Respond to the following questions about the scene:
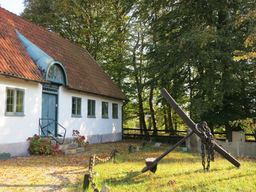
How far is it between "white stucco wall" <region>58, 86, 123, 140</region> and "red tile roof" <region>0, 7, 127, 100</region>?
0.64m

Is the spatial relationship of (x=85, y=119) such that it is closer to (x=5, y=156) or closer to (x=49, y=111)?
(x=49, y=111)

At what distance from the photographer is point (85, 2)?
953 inches

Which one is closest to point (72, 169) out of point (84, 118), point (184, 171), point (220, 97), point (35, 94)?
point (184, 171)

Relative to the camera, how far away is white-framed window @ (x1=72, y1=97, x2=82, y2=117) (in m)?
15.4

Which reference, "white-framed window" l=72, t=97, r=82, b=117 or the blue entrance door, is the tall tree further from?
the blue entrance door

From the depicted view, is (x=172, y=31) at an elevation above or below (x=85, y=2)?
below

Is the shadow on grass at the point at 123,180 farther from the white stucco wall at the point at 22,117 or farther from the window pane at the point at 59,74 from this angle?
the window pane at the point at 59,74

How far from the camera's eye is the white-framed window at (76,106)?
50.5 ft

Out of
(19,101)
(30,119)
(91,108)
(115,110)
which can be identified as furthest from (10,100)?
(115,110)

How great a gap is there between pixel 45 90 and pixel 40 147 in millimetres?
3399

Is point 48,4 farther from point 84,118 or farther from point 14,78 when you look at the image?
point 14,78

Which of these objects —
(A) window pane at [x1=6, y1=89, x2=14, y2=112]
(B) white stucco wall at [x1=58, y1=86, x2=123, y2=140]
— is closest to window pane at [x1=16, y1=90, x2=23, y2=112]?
(A) window pane at [x1=6, y1=89, x2=14, y2=112]

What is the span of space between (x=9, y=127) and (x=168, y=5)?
44.4 feet

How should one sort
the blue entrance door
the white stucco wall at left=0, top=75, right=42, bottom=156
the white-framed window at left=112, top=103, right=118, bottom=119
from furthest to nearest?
the white-framed window at left=112, top=103, right=118, bottom=119 → the blue entrance door → the white stucco wall at left=0, top=75, right=42, bottom=156
